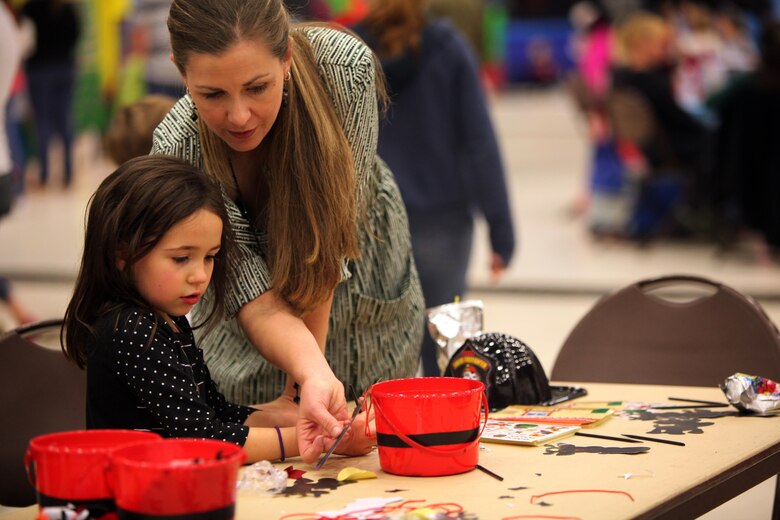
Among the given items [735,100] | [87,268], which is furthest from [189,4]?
[735,100]

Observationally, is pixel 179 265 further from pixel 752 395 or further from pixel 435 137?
pixel 435 137

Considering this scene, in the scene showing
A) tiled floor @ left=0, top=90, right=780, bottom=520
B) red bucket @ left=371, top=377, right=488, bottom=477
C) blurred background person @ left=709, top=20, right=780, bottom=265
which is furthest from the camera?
blurred background person @ left=709, top=20, right=780, bottom=265

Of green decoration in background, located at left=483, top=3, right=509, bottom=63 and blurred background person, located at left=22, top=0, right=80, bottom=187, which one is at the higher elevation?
green decoration in background, located at left=483, top=3, right=509, bottom=63

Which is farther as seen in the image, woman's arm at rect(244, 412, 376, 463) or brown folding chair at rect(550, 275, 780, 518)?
brown folding chair at rect(550, 275, 780, 518)

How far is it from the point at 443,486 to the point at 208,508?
0.43 metres

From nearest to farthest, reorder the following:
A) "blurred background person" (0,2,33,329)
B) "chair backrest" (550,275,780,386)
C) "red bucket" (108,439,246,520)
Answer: "red bucket" (108,439,246,520) → "chair backrest" (550,275,780,386) → "blurred background person" (0,2,33,329)

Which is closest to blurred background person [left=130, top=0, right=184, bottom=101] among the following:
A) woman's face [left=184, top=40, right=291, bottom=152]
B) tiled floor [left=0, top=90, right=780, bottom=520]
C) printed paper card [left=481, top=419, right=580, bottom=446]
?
tiled floor [left=0, top=90, right=780, bottom=520]

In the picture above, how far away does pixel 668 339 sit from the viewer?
8.80 feet

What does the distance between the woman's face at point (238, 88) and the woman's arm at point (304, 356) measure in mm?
303

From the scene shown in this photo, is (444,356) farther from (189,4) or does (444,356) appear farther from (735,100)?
(735,100)

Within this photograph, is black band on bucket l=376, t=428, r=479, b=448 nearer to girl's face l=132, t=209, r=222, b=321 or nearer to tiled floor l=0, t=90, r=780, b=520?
girl's face l=132, t=209, r=222, b=321

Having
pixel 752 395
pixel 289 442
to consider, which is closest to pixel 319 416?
pixel 289 442

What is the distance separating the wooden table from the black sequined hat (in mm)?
225

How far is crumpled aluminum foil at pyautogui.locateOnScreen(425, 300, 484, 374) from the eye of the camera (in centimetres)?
240
